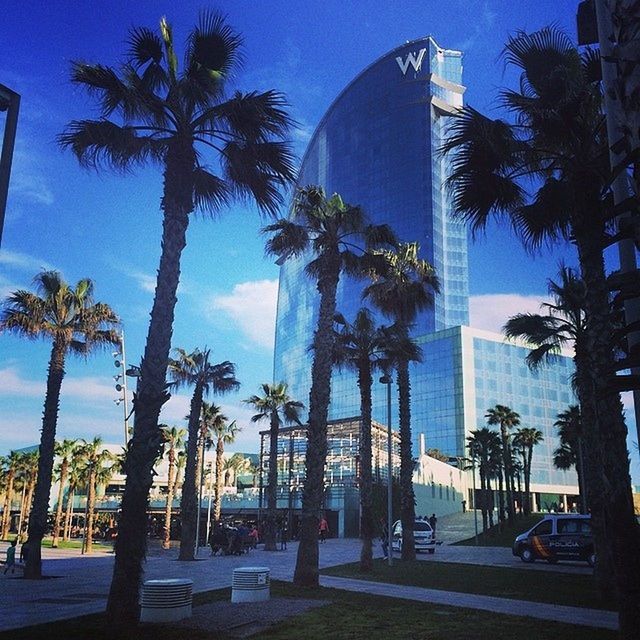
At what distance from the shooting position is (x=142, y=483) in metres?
10.7

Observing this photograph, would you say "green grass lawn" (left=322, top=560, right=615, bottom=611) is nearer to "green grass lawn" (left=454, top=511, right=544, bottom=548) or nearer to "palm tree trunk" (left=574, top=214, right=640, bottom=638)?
"palm tree trunk" (left=574, top=214, right=640, bottom=638)

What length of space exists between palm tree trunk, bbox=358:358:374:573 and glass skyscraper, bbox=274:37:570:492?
82169 mm

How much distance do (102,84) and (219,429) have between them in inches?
1500

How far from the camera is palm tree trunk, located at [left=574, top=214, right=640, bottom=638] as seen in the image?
7.20 metres

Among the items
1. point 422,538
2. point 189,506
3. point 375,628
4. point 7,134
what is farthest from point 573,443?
point 7,134

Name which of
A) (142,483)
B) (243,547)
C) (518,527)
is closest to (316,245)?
(142,483)

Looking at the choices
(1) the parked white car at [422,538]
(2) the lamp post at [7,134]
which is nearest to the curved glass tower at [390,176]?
(1) the parked white car at [422,538]

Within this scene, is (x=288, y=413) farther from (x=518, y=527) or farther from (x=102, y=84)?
(x=102, y=84)

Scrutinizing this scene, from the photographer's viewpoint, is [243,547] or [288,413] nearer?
[243,547]

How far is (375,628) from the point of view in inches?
406

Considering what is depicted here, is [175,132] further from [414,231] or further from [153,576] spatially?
[414,231]

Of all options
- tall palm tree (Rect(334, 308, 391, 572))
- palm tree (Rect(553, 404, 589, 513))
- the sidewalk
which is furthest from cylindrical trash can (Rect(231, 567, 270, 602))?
palm tree (Rect(553, 404, 589, 513))

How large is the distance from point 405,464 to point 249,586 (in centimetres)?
1571

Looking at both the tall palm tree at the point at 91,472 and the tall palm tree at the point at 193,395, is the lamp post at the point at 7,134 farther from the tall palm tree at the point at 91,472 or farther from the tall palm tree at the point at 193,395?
the tall palm tree at the point at 91,472
